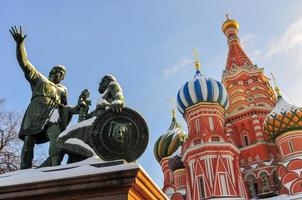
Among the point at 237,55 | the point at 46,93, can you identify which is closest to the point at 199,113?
the point at 237,55

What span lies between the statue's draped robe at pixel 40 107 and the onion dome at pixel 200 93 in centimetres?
2159

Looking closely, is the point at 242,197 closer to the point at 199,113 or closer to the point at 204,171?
the point at 204,171

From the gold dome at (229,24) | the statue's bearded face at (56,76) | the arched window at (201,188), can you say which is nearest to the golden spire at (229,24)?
the gold dome at (229,24)

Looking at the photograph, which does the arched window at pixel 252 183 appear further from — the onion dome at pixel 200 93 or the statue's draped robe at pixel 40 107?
the statue's draped robe at pixel 40 107

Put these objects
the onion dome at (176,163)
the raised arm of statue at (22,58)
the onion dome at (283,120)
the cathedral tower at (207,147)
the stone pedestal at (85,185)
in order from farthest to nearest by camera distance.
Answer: the onion dome at (176,163) → the onion dome at (283,120) → the cathedral tower at (207,147) → the raised arm of statue at (22,58) → the stone pedestal at (85,185)

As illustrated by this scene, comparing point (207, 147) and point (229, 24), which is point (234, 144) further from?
point (229, 24)

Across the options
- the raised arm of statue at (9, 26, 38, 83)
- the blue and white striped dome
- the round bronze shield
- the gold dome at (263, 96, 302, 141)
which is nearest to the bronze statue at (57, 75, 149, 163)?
the round bronze shield

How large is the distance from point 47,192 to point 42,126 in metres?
1.50

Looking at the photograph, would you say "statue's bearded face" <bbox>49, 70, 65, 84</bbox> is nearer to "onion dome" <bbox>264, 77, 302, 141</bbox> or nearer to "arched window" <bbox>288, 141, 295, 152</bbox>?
"arched window" <bbox>288, 141, 295, 152</bbox>

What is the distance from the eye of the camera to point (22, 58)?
461cm

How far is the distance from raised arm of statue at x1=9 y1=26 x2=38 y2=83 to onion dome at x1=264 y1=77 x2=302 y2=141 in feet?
76.4

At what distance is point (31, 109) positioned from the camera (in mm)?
4645

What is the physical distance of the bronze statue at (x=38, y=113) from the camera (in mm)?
4566

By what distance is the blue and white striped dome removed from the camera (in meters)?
26.1
